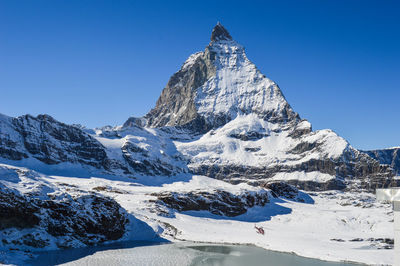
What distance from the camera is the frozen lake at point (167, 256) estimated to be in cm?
5492

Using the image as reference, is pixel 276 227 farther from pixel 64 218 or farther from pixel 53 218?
pixel 53 218

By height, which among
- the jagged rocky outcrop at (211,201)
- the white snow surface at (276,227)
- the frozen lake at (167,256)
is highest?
the jagged rocky outcrop at (211,201)

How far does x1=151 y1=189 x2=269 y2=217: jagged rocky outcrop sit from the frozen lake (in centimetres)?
4230

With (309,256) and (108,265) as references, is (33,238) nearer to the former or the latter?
(108,265)

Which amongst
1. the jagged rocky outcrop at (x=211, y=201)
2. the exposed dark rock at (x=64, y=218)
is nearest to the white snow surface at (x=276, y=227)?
the jagged rocky outcrop at (x=211, y=201)

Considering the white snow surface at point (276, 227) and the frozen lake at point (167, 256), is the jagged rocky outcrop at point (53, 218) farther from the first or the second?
the frozen lake at point (167, 256)

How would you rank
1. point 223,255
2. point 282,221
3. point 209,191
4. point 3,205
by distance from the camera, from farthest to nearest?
point 209,191, point 282,221, point 223,255, point 3,205

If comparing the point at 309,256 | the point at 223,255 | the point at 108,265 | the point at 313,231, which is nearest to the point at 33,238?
the point at 108,265

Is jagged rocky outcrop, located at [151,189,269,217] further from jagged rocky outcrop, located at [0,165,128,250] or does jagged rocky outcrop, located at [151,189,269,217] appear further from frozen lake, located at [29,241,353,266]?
frozen lake, located at [29,241,353,266]

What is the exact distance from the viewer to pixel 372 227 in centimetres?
10975

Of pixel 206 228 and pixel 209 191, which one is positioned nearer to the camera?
pixel 206 228

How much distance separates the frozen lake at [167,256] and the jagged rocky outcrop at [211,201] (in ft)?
139

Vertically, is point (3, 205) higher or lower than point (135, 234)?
higher

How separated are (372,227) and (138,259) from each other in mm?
78591
